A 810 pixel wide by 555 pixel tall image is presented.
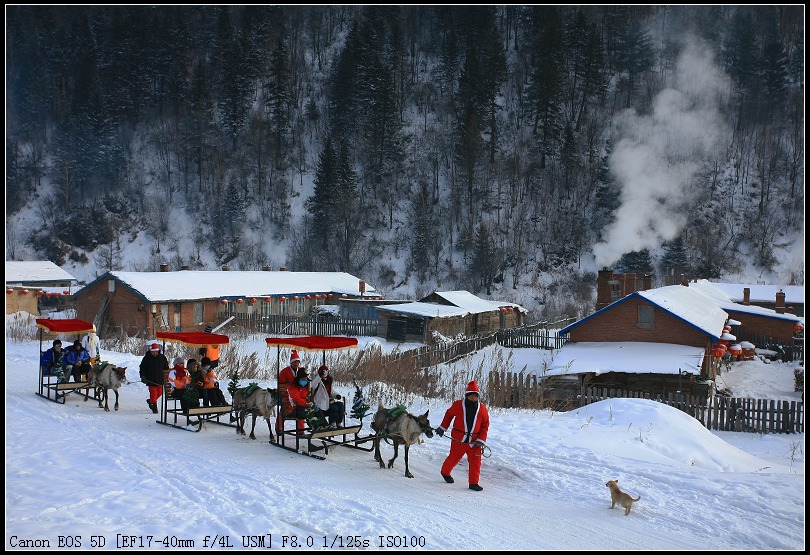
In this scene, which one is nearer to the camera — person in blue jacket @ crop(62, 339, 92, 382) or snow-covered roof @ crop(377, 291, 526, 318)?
person in blue jacket @ crop(62, 339, 92, 382)

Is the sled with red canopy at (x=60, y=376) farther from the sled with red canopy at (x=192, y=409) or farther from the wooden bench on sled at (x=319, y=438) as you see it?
the wooden bench on sled at (x=319, y=438)

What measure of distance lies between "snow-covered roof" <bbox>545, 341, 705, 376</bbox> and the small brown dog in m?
14.2

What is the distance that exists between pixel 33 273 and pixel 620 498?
53.7 m

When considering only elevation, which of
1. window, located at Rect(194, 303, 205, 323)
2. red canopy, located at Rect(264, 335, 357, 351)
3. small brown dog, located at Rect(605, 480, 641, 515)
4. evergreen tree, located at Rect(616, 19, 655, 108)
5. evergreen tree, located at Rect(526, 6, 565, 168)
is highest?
evergreen tree, located at Rect(616, 19, 655, 108)

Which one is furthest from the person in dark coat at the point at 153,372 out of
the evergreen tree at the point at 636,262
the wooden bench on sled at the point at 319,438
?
the evergreen tree at the point at 636,262

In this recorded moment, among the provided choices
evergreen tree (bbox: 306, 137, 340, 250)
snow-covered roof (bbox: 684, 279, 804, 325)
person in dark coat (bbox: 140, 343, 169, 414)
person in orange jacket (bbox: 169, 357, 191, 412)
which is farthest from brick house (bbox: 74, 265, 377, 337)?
snow-covered roof (bbox: 684, 279, 804, 325)

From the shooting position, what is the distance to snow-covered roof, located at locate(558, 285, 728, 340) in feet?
86.4

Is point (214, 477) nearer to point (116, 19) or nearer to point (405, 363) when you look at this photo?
point (405, 363)

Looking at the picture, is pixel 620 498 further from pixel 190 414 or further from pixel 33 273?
pixel 33 273

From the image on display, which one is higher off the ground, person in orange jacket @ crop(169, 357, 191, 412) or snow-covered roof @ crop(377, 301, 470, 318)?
snow-covered roof @ crop(377, 301, 470, 318)

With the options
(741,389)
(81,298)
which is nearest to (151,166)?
(81,298)

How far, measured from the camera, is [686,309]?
28469 millimetres

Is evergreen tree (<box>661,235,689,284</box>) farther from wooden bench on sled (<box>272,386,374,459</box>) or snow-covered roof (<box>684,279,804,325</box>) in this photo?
wooden bench on sled (<box>272,386,374,459</box>)

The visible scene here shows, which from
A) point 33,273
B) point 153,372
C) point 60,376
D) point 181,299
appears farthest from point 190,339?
point 33,273
